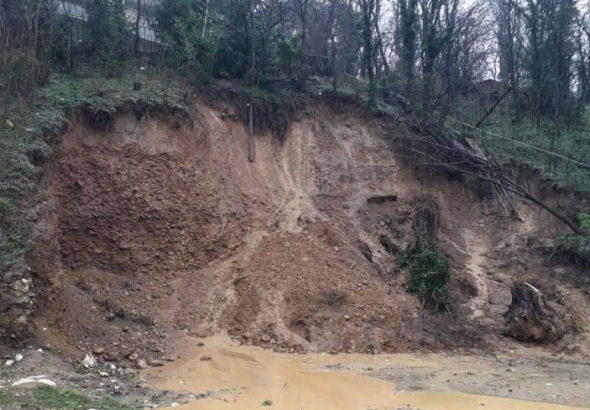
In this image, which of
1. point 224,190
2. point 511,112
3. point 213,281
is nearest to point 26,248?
point 213,281

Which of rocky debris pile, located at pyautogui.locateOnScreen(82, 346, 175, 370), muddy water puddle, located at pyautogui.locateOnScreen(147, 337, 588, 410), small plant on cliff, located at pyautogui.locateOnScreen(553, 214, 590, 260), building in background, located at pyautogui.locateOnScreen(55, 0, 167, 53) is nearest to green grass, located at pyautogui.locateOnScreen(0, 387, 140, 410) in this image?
muddy water puddle, located at pyautogui.locateOnScreen(147, 337, 588, 410)

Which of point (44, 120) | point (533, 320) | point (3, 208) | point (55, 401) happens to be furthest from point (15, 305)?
point (533, 320)

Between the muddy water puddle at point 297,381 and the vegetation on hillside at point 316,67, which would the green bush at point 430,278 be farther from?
the muddy water puddle at point 297,381

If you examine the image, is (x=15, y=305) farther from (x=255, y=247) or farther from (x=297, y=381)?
(x=255, y=247)

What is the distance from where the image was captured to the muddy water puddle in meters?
11.1

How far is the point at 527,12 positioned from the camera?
29.6m

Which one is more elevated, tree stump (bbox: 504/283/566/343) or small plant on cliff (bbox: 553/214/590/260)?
small plant on cliff (bbox: 553/214/590/260)

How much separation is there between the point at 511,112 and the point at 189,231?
57.2ft

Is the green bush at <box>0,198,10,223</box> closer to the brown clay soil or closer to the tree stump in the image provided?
the brown clay soil

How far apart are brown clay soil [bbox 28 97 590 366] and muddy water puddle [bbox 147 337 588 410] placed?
0.62 metres

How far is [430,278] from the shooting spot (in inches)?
A: 714

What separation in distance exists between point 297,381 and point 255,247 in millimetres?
5987

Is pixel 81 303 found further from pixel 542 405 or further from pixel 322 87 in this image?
pixel 322 87

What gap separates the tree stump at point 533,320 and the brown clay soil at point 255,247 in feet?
1.16
